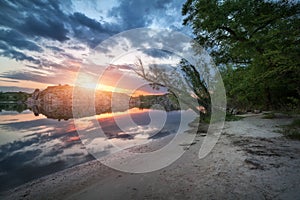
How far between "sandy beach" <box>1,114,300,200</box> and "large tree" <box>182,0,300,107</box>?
4170 mm

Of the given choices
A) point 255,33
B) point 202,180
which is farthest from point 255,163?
point 255,33

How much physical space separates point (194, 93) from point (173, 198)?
17462mm

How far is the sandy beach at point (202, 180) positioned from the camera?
4.05 metres

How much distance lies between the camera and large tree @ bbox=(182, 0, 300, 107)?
788cm

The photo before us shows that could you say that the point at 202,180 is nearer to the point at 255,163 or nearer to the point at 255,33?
the point at 255,163

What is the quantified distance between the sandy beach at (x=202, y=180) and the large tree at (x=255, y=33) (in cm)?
417

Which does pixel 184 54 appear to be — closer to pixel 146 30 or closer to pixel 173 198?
pixel 146 30

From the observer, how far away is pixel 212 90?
24.5 meters

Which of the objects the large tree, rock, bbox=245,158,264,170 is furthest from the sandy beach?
the large tree

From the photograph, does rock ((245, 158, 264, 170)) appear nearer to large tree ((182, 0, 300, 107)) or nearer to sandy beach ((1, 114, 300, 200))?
sandy beach ((1, 114, 300, 200))

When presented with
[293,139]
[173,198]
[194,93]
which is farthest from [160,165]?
[194,93]

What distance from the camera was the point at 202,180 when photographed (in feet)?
15.8

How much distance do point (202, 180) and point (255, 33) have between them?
11.3 meters

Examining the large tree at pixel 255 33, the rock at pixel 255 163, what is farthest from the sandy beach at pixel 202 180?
the large tree at pixel 255 33
